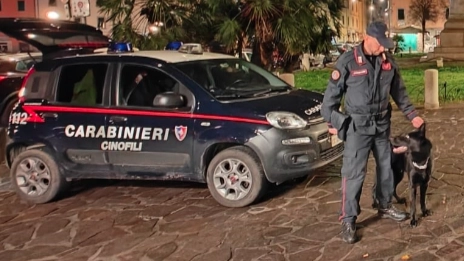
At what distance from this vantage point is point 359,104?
193 inches

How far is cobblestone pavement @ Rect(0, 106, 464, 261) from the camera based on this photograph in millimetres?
5020

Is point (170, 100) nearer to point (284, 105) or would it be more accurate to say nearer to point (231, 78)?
point (231, 78)

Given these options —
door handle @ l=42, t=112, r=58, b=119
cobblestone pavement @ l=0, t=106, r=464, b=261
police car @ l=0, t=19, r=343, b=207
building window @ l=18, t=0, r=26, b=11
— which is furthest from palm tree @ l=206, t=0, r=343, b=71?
building window @ l=18, t=0, r=26, b=11

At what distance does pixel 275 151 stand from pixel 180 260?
5.23 ft

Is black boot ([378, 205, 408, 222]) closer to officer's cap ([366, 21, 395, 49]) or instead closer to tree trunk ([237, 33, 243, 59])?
officer's cap ([366, 21, 395, 49])

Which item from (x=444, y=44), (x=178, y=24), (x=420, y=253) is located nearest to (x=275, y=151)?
(x=420, y=253)

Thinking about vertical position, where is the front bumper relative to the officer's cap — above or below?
below

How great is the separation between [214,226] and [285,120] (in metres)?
1.24

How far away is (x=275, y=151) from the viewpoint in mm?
6055

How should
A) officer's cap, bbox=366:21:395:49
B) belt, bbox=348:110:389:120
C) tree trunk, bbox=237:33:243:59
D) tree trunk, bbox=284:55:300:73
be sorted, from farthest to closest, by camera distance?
tree trunk, bbox=284:55:300:73, tree trunk, bbox=237:33:243:59, belt, bbox=348:110:389:120, officer's cap, bbox=366:21:395:49

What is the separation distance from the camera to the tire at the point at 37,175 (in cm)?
693

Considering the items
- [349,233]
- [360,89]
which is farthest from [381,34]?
[349,233]

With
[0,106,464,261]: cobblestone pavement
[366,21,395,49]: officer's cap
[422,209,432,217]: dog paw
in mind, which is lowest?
[0,106,464,261]: cobblestone pavement

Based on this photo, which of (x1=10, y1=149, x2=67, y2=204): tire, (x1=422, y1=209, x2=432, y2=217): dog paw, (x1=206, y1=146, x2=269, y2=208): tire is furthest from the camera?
(x1=10, y1=149, x2=67, y2=204): tire
